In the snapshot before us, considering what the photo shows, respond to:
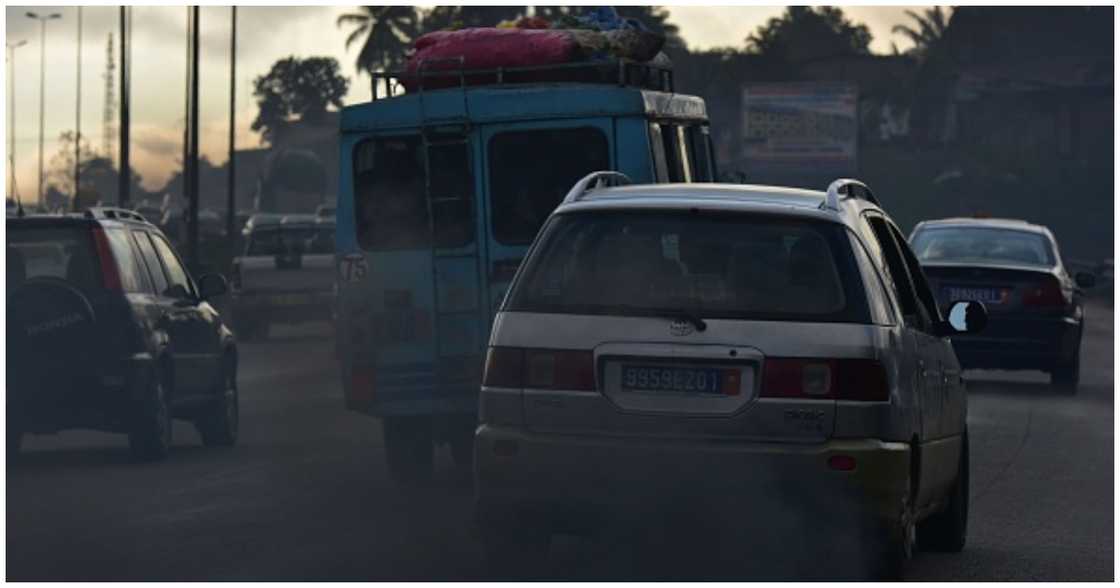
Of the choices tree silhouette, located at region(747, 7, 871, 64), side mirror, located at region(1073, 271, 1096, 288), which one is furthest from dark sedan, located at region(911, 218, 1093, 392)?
tree silhouette, located at region(747, 7, 871, 64)

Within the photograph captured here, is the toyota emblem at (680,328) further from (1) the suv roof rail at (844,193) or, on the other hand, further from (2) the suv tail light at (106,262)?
(2) the suv tail light at (106,262)

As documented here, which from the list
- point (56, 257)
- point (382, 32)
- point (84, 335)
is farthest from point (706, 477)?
point (382, 32)

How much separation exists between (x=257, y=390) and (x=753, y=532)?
16494 mm

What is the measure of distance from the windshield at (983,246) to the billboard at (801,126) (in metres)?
77.3

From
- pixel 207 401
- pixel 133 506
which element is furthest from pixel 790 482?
pixel 207 401

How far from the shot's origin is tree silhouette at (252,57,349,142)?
605 ft

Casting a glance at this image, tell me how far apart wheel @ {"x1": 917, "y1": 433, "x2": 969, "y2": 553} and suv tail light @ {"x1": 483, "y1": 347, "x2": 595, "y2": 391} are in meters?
2.29

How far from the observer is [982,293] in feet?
75.4

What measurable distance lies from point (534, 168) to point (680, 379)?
5.27 meters

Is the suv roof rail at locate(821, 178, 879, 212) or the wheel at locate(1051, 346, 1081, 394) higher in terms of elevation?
the suv roof rail at locate(821, 178, 879, 212)

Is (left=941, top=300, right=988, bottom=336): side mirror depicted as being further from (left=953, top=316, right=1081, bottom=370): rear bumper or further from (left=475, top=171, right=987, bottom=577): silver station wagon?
(left=953, top=316, right=1081, bottom=370): rear bumper

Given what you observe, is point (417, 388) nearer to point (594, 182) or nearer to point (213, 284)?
point (594, 182)

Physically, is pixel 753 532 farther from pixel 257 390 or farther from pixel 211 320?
pixel 257 390

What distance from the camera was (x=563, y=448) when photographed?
30.7 feet
